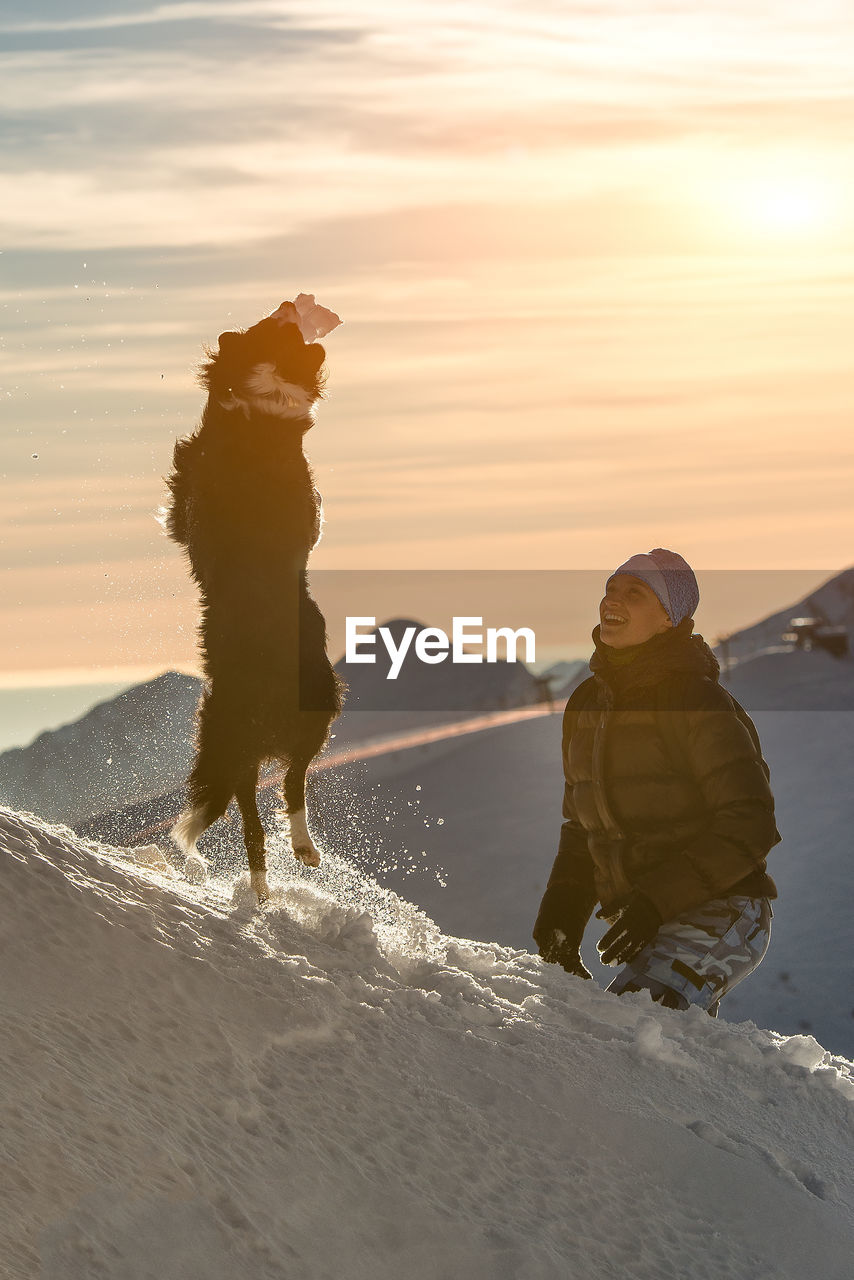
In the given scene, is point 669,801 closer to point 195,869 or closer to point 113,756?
point 195,869

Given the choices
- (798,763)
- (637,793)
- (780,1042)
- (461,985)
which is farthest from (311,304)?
(798,763)

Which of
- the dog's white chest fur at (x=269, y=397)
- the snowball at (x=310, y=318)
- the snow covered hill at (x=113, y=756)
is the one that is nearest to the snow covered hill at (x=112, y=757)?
the snow covered hill at (x=113, y=756)

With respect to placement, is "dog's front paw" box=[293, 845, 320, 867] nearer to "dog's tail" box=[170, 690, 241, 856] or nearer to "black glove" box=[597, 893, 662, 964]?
"dog's tail" box=[170, 690, 241, 856]

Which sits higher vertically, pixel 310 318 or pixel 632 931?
pixel 310 318

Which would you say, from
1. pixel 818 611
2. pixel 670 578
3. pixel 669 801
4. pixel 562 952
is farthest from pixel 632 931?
pixel 818 611

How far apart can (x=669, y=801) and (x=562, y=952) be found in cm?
80

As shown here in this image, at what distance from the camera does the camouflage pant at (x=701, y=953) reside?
5.09 metres

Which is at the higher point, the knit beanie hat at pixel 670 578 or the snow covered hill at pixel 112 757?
the knit beanie hat at pixel 670 578

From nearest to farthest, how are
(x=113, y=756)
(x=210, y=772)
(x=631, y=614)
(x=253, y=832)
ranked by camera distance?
(x=631, y=614) → (x=253, y=832) → (x=210, y=772) → (x=113, y=756)

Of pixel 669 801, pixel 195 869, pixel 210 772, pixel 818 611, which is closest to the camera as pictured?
pixel 669 801

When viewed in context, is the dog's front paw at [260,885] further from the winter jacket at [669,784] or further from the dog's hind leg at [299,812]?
the winter jacket at [669,784]

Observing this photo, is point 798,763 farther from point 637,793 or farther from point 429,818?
point 637,793

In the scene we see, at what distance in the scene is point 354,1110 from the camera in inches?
152

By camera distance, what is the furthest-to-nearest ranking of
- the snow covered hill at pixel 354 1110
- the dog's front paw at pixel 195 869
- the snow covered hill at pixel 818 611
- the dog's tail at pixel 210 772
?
the snow covered hill at pixel 818 611, the dog's front paw at pixel 195 869, the dog's tail at pixel 210 772, the snow covered hill at pixel 354 1110
